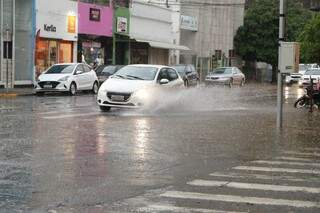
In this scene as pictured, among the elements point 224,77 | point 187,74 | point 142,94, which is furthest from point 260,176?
point 224,77

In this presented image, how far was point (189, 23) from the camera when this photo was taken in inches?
2287

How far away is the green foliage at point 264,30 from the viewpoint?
2603 inches

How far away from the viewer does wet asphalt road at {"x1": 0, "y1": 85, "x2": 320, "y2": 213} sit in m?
7.91

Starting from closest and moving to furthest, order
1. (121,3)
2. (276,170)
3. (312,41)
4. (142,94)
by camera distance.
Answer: (276,170), (142,94), (312,41), (121,3)

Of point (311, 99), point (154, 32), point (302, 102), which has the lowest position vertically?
point (302, 102)

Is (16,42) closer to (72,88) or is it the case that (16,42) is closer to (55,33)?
(55,33)

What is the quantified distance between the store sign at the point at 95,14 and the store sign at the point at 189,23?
1418 cm

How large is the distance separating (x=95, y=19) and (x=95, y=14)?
318 millimetres

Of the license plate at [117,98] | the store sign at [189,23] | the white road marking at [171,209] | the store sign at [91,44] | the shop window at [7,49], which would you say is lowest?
the white road marking at [171,209]

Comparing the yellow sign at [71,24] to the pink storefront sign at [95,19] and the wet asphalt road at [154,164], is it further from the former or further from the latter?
the wet asphalt road at [154,164]

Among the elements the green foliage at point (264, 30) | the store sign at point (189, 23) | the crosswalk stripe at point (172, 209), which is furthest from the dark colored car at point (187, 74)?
the crosswalk stripe at point (172, 209)

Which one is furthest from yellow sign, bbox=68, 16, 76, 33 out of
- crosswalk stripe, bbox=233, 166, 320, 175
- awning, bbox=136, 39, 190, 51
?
crosswalk stripe, bbox=233, 166, 320, 175

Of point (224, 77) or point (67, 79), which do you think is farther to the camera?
point (224, 77)

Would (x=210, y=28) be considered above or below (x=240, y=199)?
above
